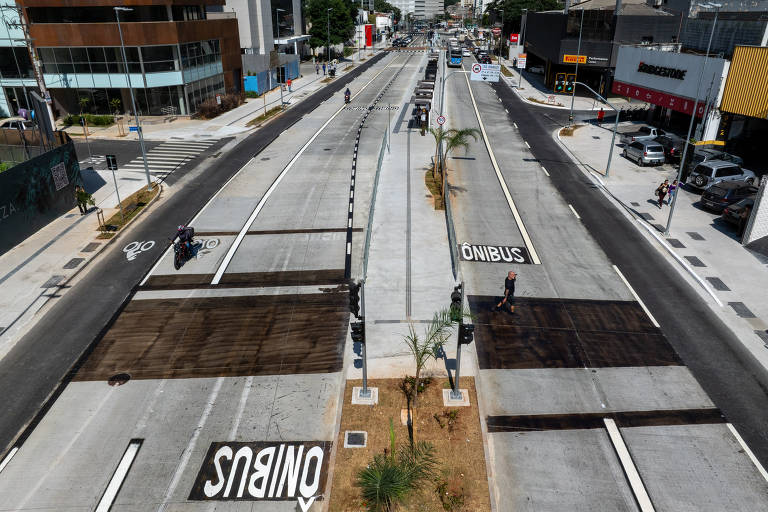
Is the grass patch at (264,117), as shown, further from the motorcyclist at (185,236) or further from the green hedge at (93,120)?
the motorcyclist at (185,236)

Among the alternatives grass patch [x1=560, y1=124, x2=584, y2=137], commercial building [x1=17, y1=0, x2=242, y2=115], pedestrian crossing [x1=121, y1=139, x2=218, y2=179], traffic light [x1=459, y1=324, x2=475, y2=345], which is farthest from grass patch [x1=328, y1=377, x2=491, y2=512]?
commercial building [x1=17, y1=0, x2=242, y2=115]

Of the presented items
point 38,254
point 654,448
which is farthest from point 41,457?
point 654,448

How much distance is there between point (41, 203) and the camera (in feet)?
92.1

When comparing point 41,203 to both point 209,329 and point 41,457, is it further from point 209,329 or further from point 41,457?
point 41,457

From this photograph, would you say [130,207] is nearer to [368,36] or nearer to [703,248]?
[703,248]

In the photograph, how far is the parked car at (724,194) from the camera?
1172 inches

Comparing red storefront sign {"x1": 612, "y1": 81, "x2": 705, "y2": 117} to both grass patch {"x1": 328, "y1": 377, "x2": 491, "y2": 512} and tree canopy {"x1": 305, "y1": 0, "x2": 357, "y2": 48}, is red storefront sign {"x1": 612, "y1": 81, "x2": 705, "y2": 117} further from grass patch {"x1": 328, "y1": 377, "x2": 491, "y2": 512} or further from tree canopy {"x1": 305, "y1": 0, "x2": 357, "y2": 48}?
A: tree canopy {"x1": 305, "y1": 0, "x2": 357, "y2": 48}

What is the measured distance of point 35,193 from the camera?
27.6 meters

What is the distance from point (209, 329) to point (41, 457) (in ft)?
21.4

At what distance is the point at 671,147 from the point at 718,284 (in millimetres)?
21985

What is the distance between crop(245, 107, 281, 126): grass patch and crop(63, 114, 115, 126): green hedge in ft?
44.5

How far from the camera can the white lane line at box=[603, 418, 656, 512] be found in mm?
12641

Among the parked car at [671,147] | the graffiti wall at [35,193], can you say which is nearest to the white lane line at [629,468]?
the graffiti wall at [35,193]

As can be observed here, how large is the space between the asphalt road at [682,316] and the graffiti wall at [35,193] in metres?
29.5
